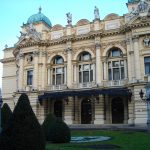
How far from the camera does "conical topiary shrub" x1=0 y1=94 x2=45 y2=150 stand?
1165 centimetres

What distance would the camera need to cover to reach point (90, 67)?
43281 millimetres

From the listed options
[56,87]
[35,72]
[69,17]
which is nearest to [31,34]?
[35,72]

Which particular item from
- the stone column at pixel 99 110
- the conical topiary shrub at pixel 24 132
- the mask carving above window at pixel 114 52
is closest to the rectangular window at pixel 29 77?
the stone column at pixel 99 110

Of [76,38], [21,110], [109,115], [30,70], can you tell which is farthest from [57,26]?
[21,110]

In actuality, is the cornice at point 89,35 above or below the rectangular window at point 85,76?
above

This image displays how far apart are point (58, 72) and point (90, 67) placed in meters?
5.66

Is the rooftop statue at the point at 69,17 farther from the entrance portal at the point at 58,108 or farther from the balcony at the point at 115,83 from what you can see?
the entrance portal at the point at 58,108

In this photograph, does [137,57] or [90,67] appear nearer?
[137,57]

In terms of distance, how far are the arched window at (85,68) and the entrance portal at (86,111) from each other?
3.45 m

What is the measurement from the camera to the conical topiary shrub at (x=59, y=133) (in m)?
19.5

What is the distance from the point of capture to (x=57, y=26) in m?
46.6

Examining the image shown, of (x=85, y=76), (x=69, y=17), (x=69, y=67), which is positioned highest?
(x=69, y=17)

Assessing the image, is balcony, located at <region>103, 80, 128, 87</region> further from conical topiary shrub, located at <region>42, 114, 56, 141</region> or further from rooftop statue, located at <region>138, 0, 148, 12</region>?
conical topiary shrub, located at <region>42, 114, 56, 141</region>

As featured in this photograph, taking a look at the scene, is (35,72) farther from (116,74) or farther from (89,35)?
(116,74)
